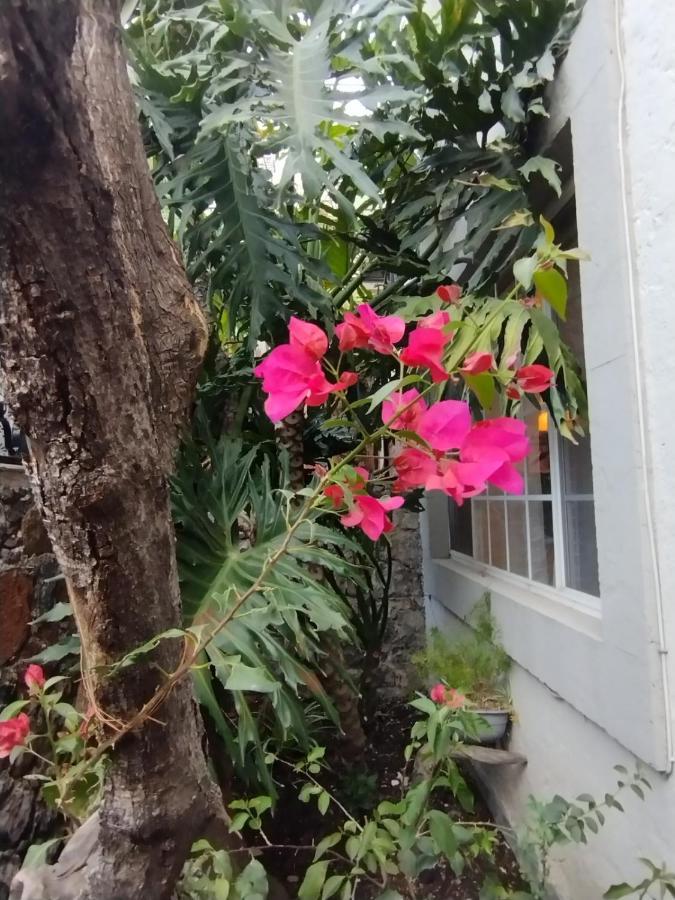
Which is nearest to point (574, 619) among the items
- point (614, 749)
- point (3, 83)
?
point (614, 749)

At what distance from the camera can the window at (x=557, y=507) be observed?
1.79 meters

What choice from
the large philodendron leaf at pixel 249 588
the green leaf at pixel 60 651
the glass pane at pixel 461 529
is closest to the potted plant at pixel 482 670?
the large philodendron leaf at pixel 249 588

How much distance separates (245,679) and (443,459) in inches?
14.6

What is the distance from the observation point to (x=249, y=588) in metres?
1.43

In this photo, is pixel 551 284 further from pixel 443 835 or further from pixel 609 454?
pixel 443 835

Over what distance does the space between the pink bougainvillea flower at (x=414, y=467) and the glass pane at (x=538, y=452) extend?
1.31 metres

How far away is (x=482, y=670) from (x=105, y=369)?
1796 millimetres

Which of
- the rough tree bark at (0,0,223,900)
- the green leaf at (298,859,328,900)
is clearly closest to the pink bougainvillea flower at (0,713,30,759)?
the rough tree bark at (0,0,223,900)

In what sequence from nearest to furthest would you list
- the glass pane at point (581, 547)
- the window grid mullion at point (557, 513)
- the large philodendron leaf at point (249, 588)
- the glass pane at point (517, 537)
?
the large philodendron leaf at point (249, 588)
the glass pane at point (581, 547)
the window grid mullion at point (557, 513)
the glass pane at point (517, 537)

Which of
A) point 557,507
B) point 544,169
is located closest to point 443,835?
point 557,507

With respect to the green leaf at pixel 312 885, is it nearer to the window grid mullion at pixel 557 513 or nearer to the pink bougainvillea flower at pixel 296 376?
the pink bougainvillea flower at pixel 296 376

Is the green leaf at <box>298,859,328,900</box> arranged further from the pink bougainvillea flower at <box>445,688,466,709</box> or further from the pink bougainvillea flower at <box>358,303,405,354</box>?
the pink bougainvillea flower at <box>358,303,405,354</box>

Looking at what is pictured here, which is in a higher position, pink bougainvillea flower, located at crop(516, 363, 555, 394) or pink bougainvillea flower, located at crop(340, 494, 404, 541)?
pink bougainvillea flower, located at crop(516, 363, 555, 394)

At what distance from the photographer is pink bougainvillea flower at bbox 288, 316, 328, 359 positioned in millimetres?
803
